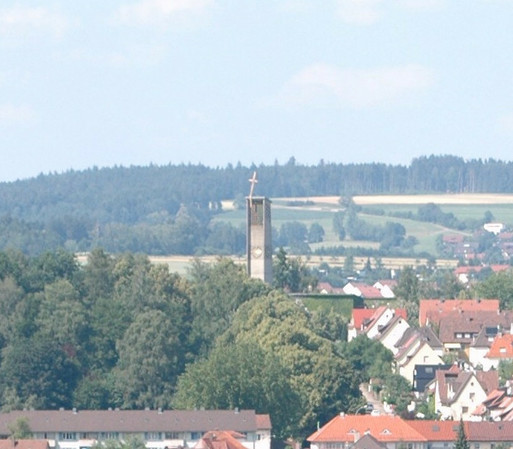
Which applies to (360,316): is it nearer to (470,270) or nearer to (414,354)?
(414,354)

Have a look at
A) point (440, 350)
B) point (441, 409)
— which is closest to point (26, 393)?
point (441, 409)

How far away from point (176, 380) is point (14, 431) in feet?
37.7

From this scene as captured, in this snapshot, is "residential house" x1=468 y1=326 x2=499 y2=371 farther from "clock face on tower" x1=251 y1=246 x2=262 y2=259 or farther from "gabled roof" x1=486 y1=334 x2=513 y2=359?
"clock face on tower" x1=251 y1=246 x2=262 y2=259

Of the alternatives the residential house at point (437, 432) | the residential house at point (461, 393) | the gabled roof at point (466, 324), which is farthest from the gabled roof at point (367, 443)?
the gabled roof at point (466, 324)

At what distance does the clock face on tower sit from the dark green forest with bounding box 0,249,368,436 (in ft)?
23.3

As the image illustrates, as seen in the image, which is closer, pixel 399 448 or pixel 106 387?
pixel 399 448

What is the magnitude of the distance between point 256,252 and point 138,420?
96.5 ft

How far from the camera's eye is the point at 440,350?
308 ft

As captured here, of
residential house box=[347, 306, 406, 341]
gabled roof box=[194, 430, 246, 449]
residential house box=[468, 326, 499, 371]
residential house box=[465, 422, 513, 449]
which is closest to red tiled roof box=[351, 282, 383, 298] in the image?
residential house box=[347, 306, 406, 341]

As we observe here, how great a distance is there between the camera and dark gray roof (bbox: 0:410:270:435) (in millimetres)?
70500

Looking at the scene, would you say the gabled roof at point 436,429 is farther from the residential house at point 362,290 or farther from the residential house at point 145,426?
the residential house at point 362,290

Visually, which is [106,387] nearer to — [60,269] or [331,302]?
[60,269]

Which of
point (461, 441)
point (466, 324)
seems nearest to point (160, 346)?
point (461, 441)

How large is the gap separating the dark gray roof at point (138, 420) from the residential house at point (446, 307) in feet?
99.3
